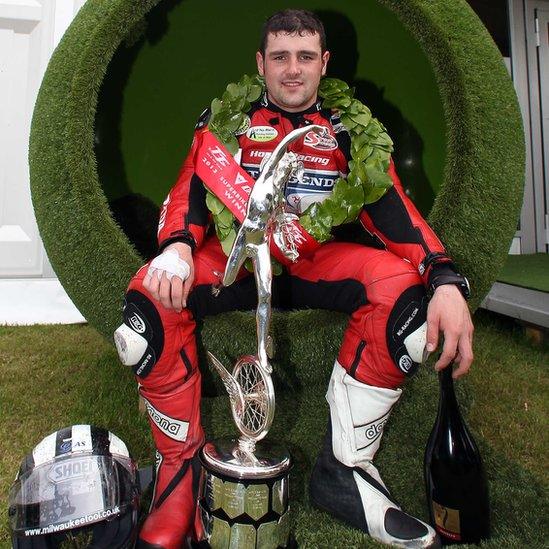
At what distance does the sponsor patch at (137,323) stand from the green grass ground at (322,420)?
468 mm

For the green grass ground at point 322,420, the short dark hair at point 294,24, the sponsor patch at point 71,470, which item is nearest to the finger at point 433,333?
the green grass ground at point 322,420

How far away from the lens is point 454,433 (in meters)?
1.21

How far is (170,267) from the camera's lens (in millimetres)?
1111

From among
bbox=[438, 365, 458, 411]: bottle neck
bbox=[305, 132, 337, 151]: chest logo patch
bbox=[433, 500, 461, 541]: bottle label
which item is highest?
bbox=[305, 132, 337, 151]: chest logo patch

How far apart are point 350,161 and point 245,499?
844 mm

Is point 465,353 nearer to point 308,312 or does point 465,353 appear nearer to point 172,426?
point 308,312

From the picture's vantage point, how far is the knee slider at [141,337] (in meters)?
1.15

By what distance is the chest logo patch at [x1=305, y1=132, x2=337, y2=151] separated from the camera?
57.9 inches

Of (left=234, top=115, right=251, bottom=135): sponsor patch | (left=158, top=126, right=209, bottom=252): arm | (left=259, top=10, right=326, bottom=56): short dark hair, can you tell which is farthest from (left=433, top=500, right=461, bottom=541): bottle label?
(left=259, top=10, right=326, bottom=56): short dark hair

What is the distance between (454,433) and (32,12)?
2824 mm

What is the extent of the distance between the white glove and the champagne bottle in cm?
57

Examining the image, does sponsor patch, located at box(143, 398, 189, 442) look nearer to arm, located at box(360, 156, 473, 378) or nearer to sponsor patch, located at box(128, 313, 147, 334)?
sponsor patch, located at box(128, 313, 147, 334)

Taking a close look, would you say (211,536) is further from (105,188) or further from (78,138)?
(105,188)

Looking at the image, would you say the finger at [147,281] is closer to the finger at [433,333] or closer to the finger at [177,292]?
the finger at [177,292]
